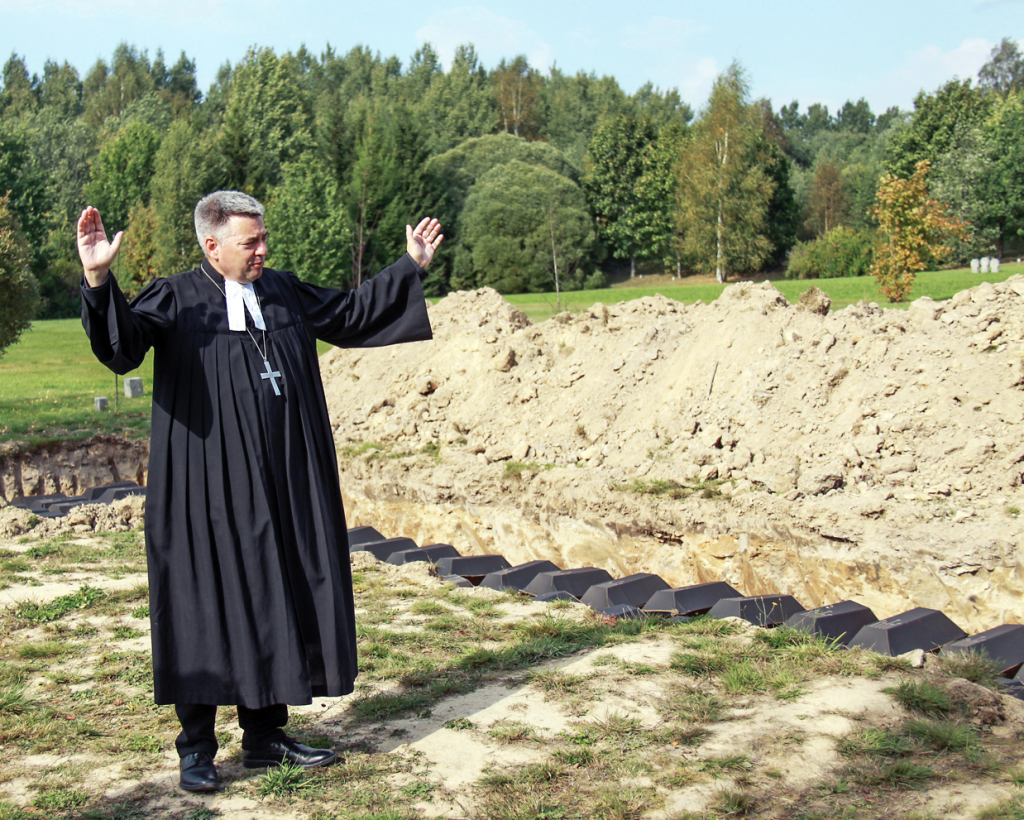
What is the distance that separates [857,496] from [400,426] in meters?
5.39

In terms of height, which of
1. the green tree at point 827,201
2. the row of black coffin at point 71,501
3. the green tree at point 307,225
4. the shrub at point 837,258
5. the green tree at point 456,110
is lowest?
the row of black coffin at point 71,501

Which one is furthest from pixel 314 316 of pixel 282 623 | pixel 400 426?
pixel 400 426

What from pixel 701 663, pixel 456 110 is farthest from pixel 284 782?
pixel 456 110

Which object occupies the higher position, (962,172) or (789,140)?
(789,140)

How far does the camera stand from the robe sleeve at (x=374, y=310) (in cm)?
373

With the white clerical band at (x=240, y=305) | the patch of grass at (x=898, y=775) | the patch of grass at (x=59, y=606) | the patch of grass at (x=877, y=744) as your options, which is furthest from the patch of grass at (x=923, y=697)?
the patch of grass at (x=59, y=606)

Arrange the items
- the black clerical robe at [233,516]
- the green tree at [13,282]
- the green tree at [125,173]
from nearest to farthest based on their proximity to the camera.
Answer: the black clerical robe at [233,516]
the green tree at [13,282]
the green tree at [125,173]

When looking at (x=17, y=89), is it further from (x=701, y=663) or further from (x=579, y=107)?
(x=701, y=663)

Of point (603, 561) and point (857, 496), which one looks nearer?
point (857, 496)

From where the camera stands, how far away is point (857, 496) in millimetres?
6695

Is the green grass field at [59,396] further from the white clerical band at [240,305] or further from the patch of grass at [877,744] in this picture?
the patch of grass at [877,744]

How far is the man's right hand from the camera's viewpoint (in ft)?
9.81

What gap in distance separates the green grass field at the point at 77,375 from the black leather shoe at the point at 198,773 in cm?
940

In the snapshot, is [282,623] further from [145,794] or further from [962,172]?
[962,172]
